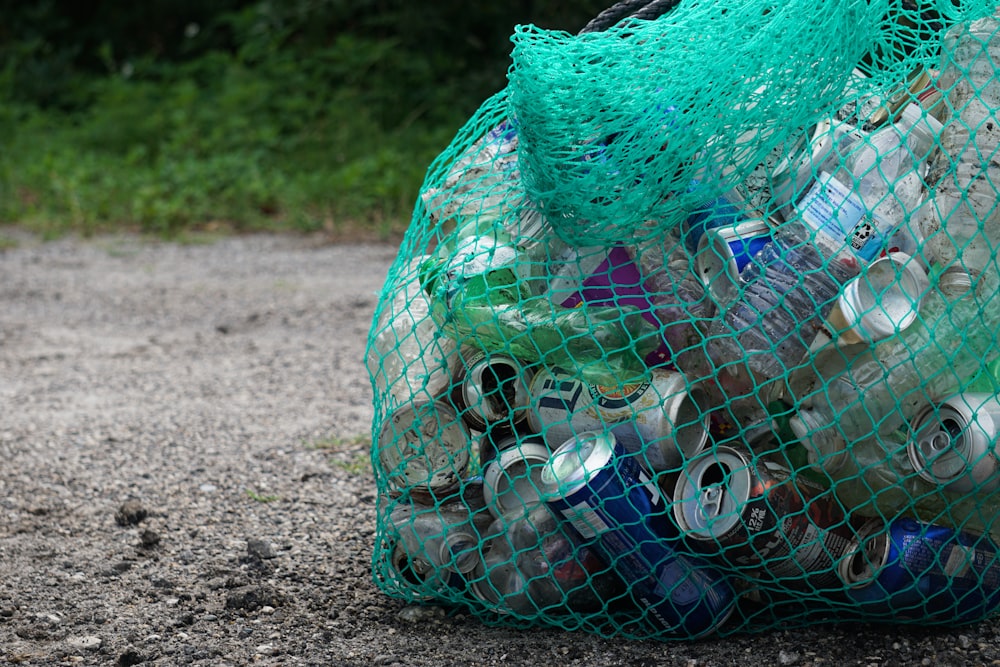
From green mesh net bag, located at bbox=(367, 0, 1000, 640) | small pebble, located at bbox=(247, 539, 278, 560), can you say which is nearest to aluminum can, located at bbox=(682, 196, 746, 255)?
green mesh net bag, located at bbox=(367, 0, 1000, 640)

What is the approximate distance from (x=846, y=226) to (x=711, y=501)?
0.50 meters

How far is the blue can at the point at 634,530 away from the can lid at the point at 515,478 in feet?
0.12

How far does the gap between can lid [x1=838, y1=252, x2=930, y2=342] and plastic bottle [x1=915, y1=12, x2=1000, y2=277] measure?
7 centimetres

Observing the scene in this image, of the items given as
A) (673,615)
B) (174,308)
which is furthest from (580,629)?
(174,308)

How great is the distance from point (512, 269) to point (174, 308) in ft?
10.2

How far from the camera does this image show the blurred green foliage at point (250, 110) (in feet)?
21.7

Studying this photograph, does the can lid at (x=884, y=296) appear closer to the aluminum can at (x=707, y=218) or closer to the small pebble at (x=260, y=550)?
the aluminum can at (x=707, y=218)

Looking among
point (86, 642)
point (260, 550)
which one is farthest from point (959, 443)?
point (86, 642)

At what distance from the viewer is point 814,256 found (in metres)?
1.87

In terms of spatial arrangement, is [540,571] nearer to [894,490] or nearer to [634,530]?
[634,530]

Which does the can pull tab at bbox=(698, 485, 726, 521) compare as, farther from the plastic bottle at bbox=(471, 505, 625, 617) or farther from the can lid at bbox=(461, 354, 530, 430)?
the can lid at bbox=(461, 354, 530, 430)

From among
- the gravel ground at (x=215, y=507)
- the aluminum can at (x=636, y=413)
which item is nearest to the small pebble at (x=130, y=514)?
the gravel ground at (x=215, y=507)

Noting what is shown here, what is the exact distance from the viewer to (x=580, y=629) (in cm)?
207

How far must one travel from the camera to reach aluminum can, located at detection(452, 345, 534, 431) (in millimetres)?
1996
